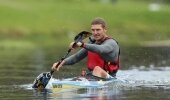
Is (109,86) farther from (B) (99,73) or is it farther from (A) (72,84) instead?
(A) (72,84)

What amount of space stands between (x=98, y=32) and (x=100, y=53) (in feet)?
1.76

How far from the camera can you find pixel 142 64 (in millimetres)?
29344

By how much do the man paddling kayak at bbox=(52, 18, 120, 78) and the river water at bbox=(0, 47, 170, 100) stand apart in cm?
46

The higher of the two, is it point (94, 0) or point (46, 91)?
point (94, 0)

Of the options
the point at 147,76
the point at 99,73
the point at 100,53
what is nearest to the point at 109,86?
the point at 99,73

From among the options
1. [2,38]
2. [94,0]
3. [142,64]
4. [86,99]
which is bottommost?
[86,99]

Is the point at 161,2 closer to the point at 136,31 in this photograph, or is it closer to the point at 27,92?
the point at 136,31

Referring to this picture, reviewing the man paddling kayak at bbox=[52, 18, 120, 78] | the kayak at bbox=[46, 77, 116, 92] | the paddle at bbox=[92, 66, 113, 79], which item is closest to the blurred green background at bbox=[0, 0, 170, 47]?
the man paddling kayak at bbox=[52, 18, 120, 78]

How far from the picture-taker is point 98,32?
772 inches

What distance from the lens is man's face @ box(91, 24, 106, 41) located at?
19500 millimetres

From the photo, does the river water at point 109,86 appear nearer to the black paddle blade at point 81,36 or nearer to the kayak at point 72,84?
the kayak at point 72,84

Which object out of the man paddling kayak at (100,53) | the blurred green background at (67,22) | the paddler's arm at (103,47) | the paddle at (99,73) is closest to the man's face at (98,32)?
the man paddling kayak at (100,53)

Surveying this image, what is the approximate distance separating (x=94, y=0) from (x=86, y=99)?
66.8 m

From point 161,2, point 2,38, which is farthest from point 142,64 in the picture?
point 161,2
